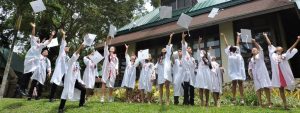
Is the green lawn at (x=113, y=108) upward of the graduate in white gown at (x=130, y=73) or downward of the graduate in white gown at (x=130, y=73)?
downward

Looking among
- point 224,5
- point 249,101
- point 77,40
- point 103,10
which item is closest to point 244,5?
point 224,5

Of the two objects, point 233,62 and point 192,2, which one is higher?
point 192,2

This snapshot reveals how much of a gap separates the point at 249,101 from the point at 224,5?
6.95 m

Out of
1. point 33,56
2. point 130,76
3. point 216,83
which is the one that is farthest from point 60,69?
point 216,83

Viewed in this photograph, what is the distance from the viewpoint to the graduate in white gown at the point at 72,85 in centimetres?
825

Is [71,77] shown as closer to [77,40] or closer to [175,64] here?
[175,64]

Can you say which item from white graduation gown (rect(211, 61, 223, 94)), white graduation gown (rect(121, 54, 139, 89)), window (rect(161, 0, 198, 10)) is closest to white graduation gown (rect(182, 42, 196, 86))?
white graduation gown (rect(211, 61, 223, 94))

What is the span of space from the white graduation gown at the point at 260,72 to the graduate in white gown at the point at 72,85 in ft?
16.2

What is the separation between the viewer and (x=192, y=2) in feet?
60.8

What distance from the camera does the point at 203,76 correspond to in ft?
30.0

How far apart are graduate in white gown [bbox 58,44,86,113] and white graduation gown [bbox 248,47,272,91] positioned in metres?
4.93

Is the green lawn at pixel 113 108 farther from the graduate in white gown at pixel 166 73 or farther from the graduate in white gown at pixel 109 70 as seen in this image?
the graduate in white gown at pixel 109 70

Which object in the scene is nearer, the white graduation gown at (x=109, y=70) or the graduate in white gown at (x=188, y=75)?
the graduate in white gown at (x=188, y=75)

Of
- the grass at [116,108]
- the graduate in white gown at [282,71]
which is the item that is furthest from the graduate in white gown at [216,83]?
the graduate in white gown at [282,71]
